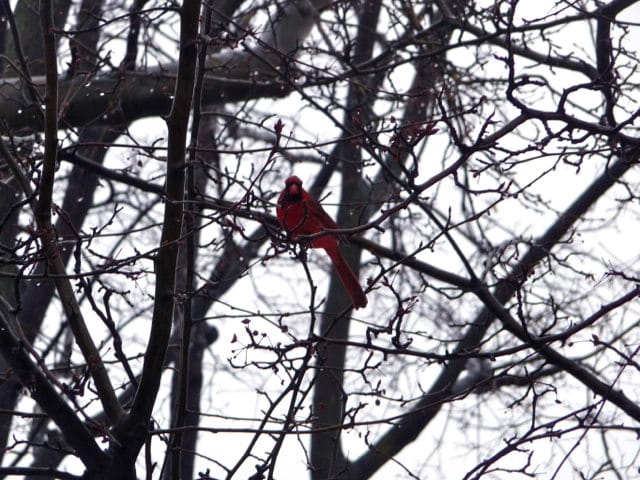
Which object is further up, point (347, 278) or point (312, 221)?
point (312, 221)

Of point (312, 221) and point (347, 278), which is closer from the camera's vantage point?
point (347, 278)

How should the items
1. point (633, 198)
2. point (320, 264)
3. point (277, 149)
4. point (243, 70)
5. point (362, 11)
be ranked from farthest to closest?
point (320, 264) < point (362, 11) < point (243, 70) < point (633, 198) < point (277, 149)

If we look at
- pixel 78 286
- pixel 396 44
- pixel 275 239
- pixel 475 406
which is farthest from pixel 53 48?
pixel 475 406

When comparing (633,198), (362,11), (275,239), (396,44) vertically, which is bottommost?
(275,239)

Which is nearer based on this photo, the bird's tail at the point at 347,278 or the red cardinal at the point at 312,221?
the bird's tail at the point at 347,278

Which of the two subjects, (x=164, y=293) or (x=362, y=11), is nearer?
(x=164, y=293)

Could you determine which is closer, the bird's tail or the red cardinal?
the bird's tail

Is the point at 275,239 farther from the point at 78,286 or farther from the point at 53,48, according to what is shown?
the point at 53,48

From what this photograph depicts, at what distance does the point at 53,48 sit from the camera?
11.6 feet

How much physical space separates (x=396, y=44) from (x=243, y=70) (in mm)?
1281

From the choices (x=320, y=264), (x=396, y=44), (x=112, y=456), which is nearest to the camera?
(x=112, y=456)

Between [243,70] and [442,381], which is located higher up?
[243,70]

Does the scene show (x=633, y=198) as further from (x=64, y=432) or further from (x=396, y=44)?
(x=64, y=432)

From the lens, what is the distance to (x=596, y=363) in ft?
23.0
